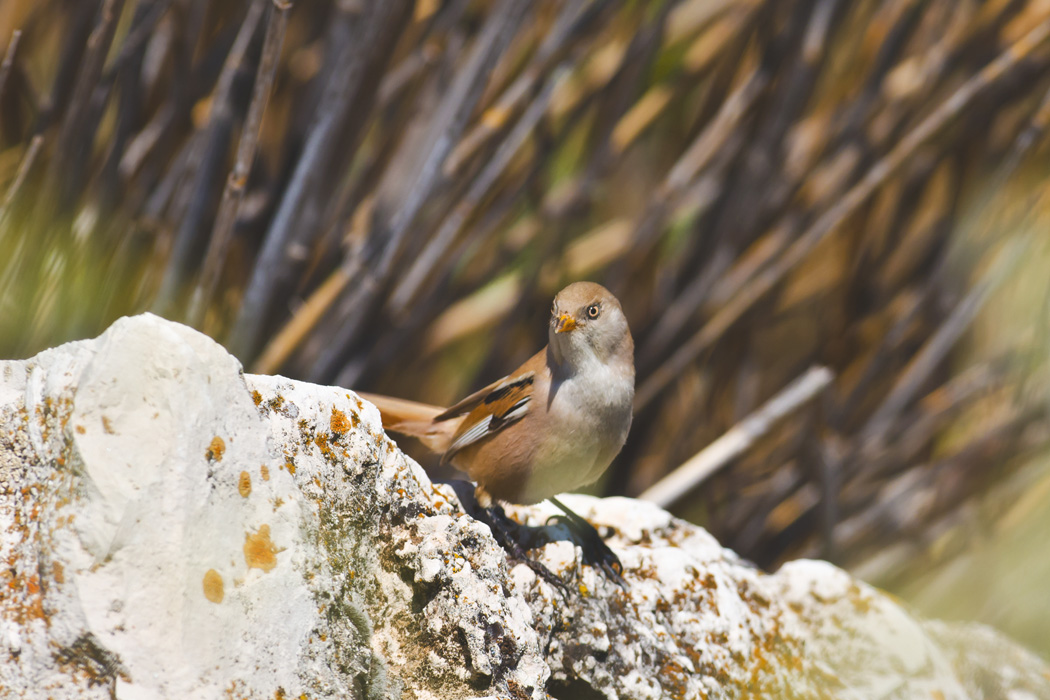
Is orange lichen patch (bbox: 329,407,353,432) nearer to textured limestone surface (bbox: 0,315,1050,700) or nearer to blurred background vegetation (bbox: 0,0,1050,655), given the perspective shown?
textured limestone surface (bbox: 0,315,1050,700)

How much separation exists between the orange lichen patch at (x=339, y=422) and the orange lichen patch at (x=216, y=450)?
290 millimetres

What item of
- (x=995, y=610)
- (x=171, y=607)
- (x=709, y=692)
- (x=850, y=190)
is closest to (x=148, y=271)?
(x=171, y=607)

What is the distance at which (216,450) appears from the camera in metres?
1.54

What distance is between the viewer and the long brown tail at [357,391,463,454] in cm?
266

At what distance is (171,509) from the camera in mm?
1459

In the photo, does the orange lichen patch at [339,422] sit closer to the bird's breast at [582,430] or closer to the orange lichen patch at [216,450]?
the orange lichen patch at [216,450]

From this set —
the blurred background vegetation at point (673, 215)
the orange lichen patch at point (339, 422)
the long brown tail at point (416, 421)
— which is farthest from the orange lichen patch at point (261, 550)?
the blurred background vegetation at point (673, 215)

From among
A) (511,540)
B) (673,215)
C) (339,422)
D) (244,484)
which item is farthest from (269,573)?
(673,215)

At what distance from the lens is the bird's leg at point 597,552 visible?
2.24m

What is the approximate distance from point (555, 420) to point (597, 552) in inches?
14.7

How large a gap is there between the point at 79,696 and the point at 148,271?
1.77 metres

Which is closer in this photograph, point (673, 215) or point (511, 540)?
point (511, 540)

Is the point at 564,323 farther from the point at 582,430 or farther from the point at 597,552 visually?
the point at 597,552

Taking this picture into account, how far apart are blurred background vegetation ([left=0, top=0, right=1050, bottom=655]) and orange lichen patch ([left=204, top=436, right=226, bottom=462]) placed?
1.18 m
